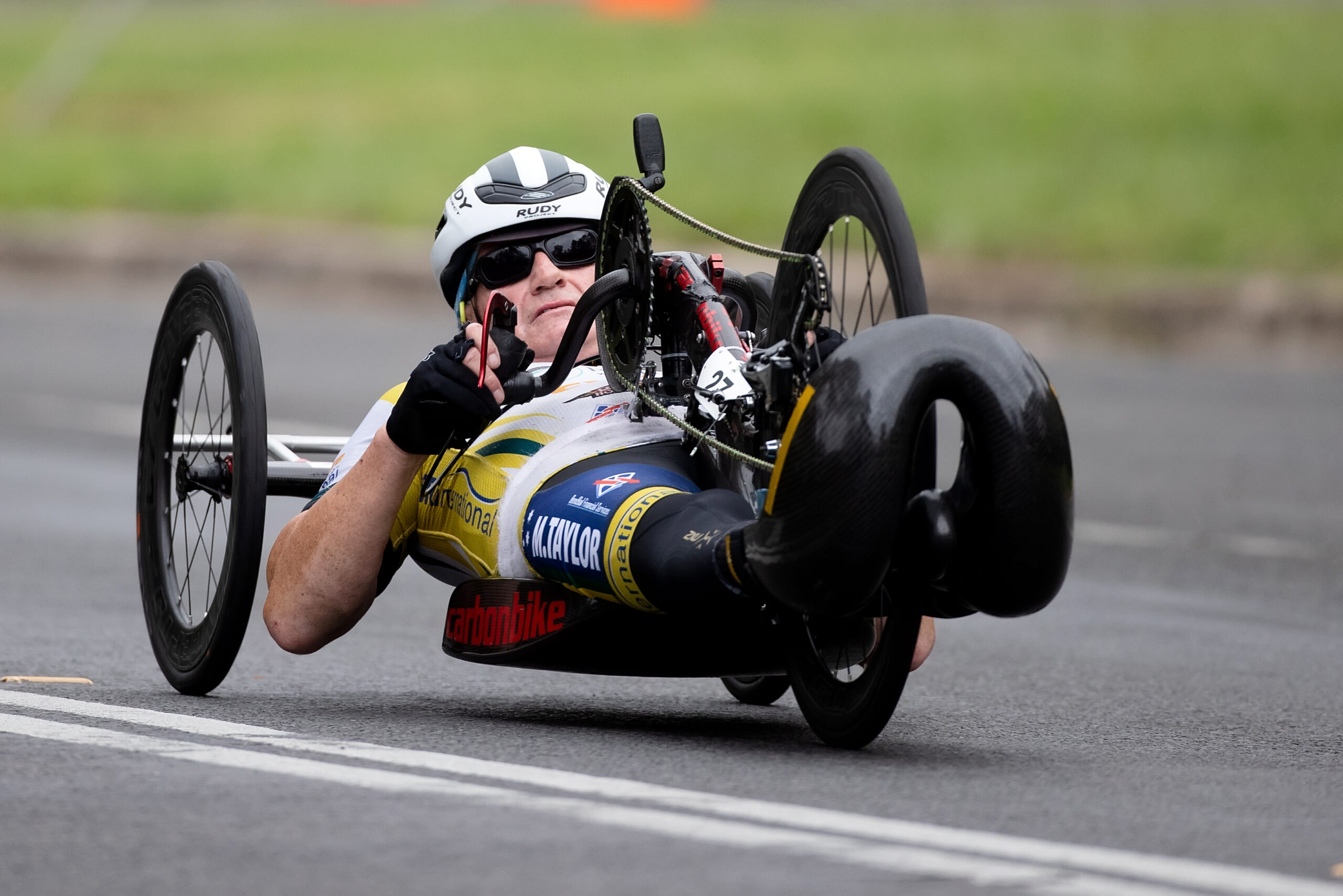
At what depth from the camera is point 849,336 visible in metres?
4.51

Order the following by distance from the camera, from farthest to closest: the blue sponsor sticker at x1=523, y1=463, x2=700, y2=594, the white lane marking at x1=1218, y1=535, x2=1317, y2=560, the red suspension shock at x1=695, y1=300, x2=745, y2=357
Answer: the white lane marking at x1=1218, y1=535, x2=1317, y2=560
the red suspension shock at x1=695, y1=300, x2=745, y2=357
the blue sponsor sticker at x1=523, y1=463, x2=700, y2=594

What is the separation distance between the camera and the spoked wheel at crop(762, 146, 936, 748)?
4.14m

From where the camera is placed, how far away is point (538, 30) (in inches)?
1130

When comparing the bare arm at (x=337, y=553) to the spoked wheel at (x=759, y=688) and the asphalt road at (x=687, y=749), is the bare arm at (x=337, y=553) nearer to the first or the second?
the asphalt road at (x=687, y=749)

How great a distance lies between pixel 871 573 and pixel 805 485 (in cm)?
18

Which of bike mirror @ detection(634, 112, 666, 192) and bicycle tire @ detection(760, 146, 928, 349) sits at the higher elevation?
bike mirror @ detection(634, 112, 666, 192)

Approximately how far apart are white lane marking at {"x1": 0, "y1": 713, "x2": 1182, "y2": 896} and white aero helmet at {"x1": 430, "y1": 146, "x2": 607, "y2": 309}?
4.57 ft

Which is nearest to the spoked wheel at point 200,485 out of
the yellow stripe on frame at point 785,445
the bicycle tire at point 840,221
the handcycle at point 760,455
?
the handcycle at point 760,455

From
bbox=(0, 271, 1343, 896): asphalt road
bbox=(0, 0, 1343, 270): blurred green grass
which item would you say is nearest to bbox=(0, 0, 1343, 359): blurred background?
bbox=(0, 0, 1343, 270): blurred green grass

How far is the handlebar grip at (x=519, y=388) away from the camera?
180 inches

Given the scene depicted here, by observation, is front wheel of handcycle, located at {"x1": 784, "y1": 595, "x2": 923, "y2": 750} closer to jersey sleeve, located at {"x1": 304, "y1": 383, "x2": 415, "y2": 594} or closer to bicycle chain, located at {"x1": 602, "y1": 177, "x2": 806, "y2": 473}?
bicycle chain, located at {"x1": 602, "y1": 177, "x2": 806, "y2": 473}

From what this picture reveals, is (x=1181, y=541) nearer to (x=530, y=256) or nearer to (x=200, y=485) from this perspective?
(x=530, y=256)

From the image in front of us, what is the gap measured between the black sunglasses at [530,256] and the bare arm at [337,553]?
59 centimetres

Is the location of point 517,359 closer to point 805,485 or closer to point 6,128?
point 805,485
